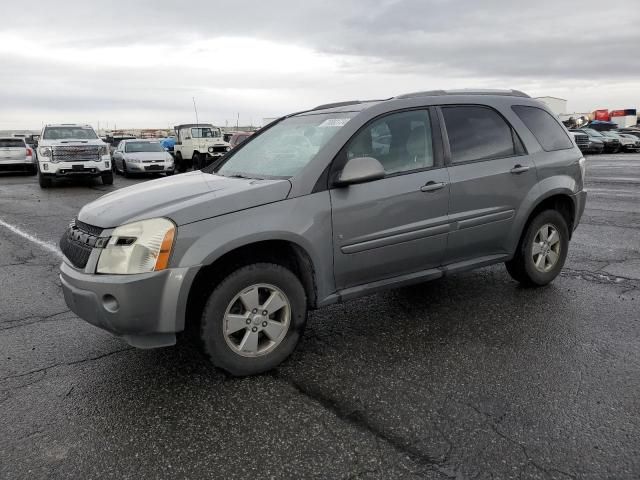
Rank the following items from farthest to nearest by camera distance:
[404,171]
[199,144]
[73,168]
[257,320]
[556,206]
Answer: [199,144] < [73,168] < [556,206] < [404,171] < [257,320]

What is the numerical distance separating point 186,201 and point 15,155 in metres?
21.2

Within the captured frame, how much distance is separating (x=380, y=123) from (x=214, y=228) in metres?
1.54

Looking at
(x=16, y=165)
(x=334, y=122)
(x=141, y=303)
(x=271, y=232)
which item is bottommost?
(x=16, y=165)

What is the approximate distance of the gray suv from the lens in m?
3.08

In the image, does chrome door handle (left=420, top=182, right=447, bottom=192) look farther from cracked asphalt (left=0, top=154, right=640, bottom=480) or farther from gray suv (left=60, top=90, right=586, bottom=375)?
cracked asphalt (left=0, top=154, right=640, bottom=480)

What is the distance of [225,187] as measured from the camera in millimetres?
3523

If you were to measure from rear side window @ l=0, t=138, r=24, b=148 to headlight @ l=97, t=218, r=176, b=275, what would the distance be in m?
21.3

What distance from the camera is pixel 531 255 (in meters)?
4.78

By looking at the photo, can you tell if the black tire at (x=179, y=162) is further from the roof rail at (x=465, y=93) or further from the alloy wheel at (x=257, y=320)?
the alloy wheel at (x=257, y=320)

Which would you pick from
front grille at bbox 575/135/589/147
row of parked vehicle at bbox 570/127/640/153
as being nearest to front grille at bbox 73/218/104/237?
front grille at bbox 575/135/589/147

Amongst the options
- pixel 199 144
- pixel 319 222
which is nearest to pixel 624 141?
pixel 199 144

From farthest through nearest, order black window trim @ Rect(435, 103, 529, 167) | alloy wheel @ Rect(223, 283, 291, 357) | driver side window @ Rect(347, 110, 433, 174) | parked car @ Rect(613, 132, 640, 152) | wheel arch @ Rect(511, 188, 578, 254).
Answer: parked car @ Rect(613, 132, 640, 152)
wheel arch @ Rect(511, 188, 578, 254)
black window trim @ Rect(435, 103, 529, 167)
driver side window @ Rect(347, 110, 433, 174)
alloy wheel @ Rect(223, 283, 291, 357)

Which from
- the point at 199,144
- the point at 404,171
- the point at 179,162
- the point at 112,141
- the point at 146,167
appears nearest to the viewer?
the point at 404,171

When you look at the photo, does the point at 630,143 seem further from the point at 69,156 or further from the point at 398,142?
the point at 398,142
